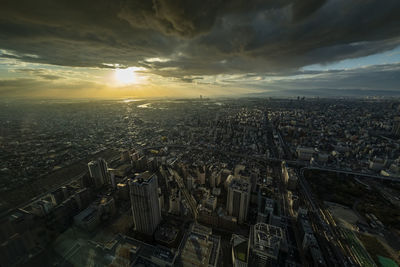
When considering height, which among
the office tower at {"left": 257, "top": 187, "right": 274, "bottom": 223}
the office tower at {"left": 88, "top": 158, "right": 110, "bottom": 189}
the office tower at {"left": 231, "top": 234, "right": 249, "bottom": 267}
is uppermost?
the office tower at {"left": 88, "top": 158, "right": 110, "bottom": 189}

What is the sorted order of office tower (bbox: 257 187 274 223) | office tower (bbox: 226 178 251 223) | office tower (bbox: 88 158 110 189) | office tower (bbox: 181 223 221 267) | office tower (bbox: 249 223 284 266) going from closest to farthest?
1. office tower (bbox: 249 223 284 266)
2. office tower (bbox: 181 223 221 267)
3. office tower (bbox: 257 187 274 223)
4. office tower (bbox: 226 178 251 223)
5. office tower (bbox: 88 158 110 189)

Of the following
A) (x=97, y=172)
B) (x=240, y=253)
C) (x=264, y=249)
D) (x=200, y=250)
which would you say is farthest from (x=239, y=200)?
(x=97, y=172)

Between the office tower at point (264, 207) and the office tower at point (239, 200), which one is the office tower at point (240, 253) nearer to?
the office tower at point (239, 200)

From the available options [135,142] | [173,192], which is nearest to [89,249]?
[173,192]

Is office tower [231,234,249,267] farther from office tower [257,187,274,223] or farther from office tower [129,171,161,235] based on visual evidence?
office tower [129,171,161,235]

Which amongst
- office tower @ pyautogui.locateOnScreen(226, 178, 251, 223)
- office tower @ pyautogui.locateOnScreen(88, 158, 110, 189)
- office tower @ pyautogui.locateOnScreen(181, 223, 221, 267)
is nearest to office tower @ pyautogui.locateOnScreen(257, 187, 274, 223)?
office tower @ pyautogui.locateOnScreen(226, 178, 251, 223)

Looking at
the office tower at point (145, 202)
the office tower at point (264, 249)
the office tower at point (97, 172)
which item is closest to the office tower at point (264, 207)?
the office tower at point (264, 249)
